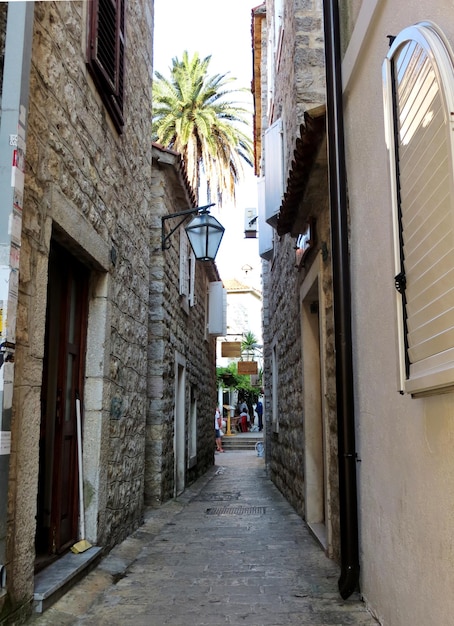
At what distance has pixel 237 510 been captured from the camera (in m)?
7.46

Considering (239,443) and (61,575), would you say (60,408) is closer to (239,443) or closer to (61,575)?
(61,575)

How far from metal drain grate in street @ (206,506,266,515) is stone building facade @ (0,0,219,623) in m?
0.69

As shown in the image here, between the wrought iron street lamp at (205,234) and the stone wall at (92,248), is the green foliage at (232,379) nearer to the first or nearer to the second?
the wrought iron street lamp at (205,234)

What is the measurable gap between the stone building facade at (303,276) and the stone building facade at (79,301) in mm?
1601

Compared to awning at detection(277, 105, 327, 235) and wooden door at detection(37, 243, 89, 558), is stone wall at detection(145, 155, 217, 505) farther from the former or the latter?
wooden door at detection(37, 243, 89, 558)

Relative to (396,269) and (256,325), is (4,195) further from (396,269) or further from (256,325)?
(256,325)

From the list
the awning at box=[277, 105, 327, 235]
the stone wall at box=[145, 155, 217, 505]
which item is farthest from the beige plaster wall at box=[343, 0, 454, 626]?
the stone wall at box=[145, 155, 217, 505]

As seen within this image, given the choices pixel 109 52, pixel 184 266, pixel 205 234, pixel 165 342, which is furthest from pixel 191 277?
pixel 109 52

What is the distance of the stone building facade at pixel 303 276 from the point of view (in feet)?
16.0

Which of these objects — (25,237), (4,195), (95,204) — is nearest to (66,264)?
(95,204)

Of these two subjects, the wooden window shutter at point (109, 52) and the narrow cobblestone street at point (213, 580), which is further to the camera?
the wooden window shutter at point (109, 52)

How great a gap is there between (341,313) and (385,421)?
99cm

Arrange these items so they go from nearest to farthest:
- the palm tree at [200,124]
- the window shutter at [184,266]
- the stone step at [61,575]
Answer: the stone step at [61,575] → the window shutter at [184,266] → the palm tree at [200,124]

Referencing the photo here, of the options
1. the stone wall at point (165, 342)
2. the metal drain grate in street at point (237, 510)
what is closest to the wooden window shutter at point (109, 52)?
the stone wall at point (165, 342)
